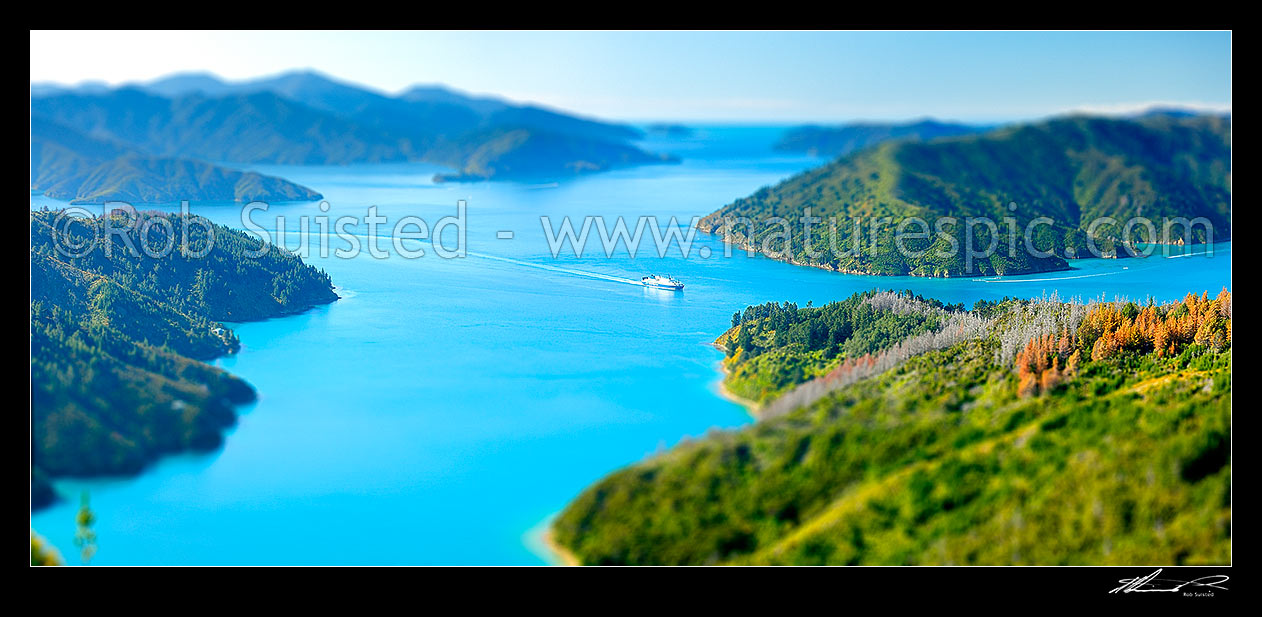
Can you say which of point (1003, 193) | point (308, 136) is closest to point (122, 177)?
point (1003, 193)

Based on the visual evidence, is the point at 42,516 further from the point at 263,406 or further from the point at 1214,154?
the point at 1214,154

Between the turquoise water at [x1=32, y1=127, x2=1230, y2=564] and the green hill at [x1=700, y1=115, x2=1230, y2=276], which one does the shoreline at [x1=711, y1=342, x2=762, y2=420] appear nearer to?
the turquoise water at [x1=32, y1=127, x2=1230, y2=564]

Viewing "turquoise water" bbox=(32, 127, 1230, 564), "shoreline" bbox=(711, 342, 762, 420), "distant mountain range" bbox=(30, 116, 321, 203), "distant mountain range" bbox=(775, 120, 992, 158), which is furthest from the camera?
"distant mountain range" bbox=(775, 120, 992, 158)

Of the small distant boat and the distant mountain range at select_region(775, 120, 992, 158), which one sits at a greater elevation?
the distant mountain range at select_region(775, 120, 992, 158)

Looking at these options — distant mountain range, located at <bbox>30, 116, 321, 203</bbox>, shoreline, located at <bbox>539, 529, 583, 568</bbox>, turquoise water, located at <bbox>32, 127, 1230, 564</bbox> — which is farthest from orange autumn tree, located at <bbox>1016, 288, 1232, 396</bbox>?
distant mountain range, located at <bbox>30, 116, 321, 203</bbox>

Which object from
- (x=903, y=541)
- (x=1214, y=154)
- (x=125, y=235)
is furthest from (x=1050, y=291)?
(x=1214, y=154)
